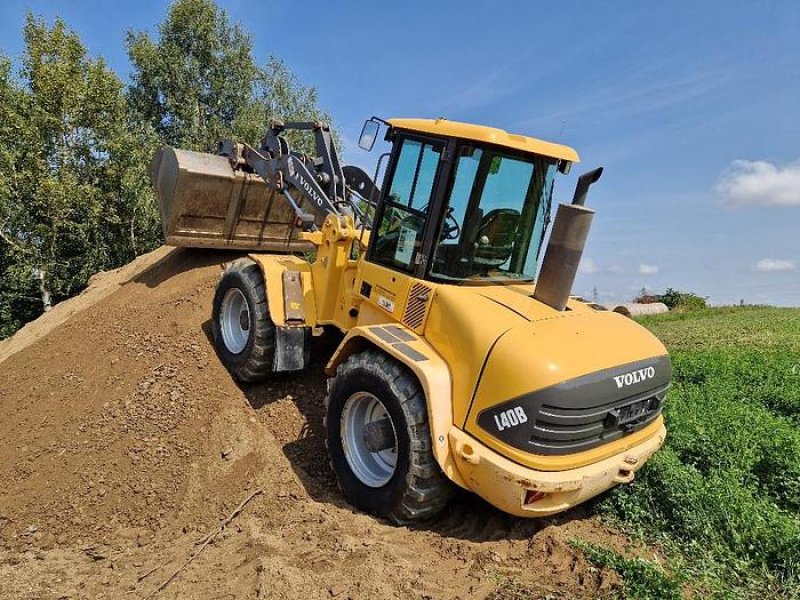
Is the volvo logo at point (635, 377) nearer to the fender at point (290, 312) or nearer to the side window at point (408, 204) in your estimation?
the side window at point (408, 204)

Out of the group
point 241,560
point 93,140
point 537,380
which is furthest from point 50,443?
point 93,140

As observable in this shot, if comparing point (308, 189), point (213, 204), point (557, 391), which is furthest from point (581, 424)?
point (213, 204)

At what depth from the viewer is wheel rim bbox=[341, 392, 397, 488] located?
408 cm

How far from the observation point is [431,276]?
401cm

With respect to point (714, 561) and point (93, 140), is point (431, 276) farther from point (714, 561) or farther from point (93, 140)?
point (93, 140)

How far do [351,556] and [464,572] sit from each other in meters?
0.64

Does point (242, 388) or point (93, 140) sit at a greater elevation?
point (93, 140)

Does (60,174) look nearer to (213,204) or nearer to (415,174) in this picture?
(213,204)

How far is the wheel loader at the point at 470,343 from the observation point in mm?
3322

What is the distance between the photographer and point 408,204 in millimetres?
4156

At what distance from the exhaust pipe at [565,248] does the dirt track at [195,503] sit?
5.00 feet

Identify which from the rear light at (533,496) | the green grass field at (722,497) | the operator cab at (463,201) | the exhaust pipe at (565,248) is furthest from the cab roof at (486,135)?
the green grass field at (722,497)

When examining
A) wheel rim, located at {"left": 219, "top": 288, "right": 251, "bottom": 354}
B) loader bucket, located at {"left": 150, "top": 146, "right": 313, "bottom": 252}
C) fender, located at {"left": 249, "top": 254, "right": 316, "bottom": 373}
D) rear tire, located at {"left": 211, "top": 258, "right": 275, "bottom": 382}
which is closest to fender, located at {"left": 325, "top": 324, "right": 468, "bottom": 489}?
fender, located at {"left": 249, "top": 254, "right": 316, "bottom": 373}

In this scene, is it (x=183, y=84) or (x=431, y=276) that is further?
(x=183, y=84)
